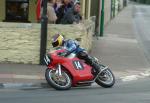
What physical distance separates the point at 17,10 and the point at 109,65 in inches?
247

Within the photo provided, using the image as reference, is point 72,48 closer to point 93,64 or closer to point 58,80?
point 93,64

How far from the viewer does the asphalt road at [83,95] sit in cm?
1104

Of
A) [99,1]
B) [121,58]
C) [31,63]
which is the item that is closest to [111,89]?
[31,63]

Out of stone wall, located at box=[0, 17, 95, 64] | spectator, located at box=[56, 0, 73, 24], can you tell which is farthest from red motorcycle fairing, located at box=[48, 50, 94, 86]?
spectator, located at box=[56, 0, 73, 24]

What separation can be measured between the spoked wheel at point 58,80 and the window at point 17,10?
959cm

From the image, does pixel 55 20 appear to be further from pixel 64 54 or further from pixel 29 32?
pixel 64 54

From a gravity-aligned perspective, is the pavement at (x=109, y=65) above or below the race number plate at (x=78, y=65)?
below

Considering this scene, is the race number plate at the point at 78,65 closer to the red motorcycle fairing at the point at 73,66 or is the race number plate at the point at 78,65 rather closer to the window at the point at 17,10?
the red motorcycle fairing at the point at 73,66

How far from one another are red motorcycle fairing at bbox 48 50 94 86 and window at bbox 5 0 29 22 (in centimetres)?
953

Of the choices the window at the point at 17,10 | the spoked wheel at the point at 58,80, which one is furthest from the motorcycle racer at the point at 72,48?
the window at the point at 17,10

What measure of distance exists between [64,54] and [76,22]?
15.4 feet

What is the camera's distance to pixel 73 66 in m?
13.0

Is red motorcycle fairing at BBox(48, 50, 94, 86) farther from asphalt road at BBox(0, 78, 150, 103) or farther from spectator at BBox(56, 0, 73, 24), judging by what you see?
spectator at BBox(56, 0, 73, 24)

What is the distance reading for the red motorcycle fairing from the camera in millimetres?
12914
